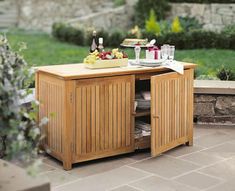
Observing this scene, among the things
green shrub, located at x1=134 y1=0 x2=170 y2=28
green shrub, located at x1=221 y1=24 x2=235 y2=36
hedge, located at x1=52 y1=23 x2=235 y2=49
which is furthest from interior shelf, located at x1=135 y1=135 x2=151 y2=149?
green shrub, located at x1=134 y1=0 x2=170 y2=28

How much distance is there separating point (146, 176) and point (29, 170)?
6.04ft

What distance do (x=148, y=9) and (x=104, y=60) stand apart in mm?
6643

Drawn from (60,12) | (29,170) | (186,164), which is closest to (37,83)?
(186,164)

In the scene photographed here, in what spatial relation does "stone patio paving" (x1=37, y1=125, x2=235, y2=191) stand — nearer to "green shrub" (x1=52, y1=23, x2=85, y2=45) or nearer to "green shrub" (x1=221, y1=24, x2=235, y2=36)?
"green shrub" (x1=221, y1=24, x2=235, y2=36)

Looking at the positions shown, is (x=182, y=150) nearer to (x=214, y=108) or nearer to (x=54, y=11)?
(x=214, y=108)

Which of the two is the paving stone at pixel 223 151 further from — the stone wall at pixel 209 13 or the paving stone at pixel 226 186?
the stone wall at pixel 209 13

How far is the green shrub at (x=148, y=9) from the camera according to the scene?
10727 millimetres

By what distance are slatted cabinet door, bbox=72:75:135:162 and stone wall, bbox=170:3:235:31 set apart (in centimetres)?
604

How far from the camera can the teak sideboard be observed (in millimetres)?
4082

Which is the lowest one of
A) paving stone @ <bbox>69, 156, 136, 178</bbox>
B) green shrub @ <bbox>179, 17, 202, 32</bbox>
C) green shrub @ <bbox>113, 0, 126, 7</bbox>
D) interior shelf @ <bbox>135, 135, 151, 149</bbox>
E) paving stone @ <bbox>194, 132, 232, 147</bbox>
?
paving stone @ <bbox>69, 156, 136, 178</bbox>

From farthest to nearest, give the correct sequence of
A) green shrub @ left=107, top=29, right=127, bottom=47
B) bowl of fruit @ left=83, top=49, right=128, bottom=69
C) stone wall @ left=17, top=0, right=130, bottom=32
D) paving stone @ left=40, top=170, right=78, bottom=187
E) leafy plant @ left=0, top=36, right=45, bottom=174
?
1. stone wall @ left=17, top=0, right=130, bottom=32
2. green shrub @ left=107, top=29, right=127, bottom=47
3. bowl of fruit @ left=83, top=49, right=128, bottom=69
4. paving stone @ left=40, top=170, right=78, bottom=187
5. leafy plant @ left=0, top=36, right=45, bottom=174

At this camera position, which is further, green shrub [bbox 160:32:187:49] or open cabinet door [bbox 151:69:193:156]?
green shrub [bbox 160:32:187:49]

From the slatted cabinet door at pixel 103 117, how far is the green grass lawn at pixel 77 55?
7.26ft

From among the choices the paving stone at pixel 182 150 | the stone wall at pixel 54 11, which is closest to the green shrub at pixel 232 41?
the stone wall at pixel 54 11
